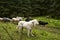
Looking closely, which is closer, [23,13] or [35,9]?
[23,13]

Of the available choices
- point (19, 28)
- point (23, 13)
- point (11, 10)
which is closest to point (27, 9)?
point (23, 13)

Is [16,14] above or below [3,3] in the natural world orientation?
below

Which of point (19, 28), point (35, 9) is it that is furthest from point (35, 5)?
point (19, 28)

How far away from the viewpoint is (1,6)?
31.6 meters

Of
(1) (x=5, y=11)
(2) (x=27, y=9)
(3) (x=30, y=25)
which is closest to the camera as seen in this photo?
(3) (x=30, y=25)

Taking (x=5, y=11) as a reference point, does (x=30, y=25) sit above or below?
above

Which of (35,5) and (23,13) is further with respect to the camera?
(35,5)

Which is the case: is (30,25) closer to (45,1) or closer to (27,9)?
(27,9)

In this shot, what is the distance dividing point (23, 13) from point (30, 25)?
21.4 metres

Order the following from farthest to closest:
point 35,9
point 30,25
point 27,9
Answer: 1. point 35,9
2. point 27,9
3. point 30,25

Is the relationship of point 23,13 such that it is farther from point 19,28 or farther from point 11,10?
point 19,28

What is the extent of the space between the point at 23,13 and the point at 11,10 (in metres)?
2.47

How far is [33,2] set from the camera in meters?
39.4

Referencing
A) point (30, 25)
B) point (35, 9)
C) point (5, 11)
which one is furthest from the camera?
point (35, 9)
